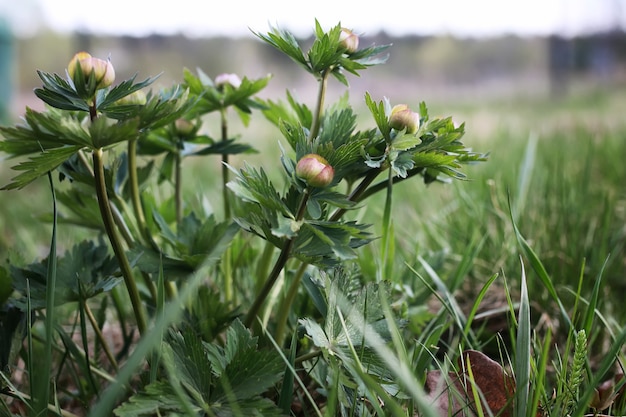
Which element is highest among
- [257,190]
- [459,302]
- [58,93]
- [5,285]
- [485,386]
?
[58,93]

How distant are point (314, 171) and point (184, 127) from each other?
11.9 inches

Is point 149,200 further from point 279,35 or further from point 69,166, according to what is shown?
point 279,35

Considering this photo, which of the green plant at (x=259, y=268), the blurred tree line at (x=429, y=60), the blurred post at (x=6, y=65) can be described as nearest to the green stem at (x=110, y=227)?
the green plant at (x=259, y=268)

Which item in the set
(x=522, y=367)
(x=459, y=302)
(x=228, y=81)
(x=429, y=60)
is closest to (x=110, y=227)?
(x=228, y=81)

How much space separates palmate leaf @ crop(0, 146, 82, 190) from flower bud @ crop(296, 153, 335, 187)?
198 millimetres

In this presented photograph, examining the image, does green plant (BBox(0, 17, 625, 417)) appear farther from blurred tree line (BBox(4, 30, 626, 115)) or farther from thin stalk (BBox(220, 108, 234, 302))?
blurred tree line (BBox(4, 30, 626, 115))

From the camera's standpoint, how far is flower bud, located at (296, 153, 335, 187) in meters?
0.54

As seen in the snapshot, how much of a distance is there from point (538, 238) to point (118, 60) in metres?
8.37

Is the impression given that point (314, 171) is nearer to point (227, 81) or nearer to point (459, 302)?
point (227, 81)

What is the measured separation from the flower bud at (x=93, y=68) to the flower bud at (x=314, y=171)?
0.19 meters

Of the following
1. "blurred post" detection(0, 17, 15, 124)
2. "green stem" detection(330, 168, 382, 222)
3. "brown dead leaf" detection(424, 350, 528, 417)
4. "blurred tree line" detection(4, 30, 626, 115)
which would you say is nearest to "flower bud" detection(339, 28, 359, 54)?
"green stem" detection(330, 168, 382, 222)

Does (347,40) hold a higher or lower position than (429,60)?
higher

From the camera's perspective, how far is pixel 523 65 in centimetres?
979

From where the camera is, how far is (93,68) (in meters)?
0.54
